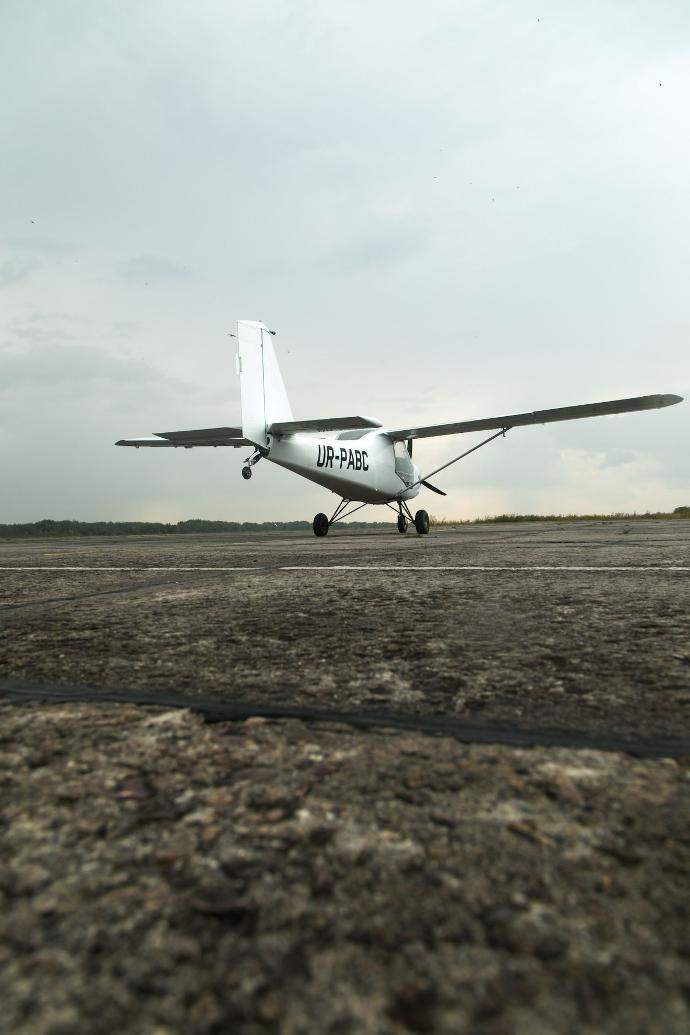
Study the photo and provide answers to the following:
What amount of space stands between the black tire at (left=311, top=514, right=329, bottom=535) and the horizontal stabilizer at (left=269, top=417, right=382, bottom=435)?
1991 millimetres

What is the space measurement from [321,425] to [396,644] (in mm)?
9915

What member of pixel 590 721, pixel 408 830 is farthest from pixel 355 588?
pixel 408 830

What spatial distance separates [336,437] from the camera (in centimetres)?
1327

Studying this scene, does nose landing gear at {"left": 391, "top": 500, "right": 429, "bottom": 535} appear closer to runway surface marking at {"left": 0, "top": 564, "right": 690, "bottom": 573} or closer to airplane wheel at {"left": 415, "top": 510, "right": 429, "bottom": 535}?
airplane wheel at {"left": 415, "top": 510, "right": 429, "bottom": 535}

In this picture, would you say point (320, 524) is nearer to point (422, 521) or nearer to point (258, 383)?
point (422, 521)

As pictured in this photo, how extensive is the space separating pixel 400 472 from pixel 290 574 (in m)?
11.2

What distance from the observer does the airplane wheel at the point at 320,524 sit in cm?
1330

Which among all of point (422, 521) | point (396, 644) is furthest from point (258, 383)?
point (396, 644)

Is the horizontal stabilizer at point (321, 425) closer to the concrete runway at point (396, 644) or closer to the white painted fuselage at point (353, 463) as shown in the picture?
the white painted fuselage at point (353, 463)

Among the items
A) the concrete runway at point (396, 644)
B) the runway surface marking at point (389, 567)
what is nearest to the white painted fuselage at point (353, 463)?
the runway surface marking at point (389, 567)

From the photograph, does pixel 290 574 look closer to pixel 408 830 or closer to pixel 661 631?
pixel 661 631

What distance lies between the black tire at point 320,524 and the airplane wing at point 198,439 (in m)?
2.07

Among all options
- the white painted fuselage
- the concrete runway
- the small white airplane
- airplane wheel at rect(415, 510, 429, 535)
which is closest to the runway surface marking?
the concrete runway

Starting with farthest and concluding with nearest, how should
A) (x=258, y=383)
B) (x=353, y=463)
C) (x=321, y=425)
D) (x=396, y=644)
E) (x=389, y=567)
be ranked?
(x=258, y=383), (x=353, y=463), (x=321, y=425), (x=389, y=567), (x=396, y=644)
